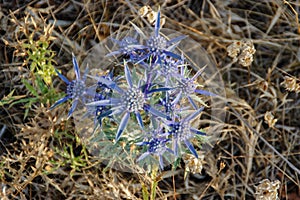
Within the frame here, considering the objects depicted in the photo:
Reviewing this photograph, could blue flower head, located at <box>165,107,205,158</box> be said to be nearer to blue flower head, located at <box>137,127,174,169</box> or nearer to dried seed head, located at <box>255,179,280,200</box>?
blue flower head, located at <box>137,127,174,169</box>

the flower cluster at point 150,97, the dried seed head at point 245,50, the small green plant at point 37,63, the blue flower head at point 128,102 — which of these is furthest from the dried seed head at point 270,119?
the small green plant at point 37,63

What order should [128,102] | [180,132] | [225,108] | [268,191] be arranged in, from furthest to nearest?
[225,108]
[268,191]
[180,132]
[128,102]

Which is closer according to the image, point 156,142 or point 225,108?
→ point 156,142

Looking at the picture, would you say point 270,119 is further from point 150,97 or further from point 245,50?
point 150,97

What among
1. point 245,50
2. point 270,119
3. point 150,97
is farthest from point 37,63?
point 270,119

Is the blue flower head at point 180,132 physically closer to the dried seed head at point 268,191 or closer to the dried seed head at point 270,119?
the dried seed head at point 268,191

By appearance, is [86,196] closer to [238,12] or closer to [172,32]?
[172,32]

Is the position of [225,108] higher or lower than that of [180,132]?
lower

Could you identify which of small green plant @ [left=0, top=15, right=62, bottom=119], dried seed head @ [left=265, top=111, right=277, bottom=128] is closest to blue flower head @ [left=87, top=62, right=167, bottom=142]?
small green plant @ [left=0, top=15, right=62, bottom=119]

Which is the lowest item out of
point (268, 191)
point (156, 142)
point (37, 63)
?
point (268, 191)
